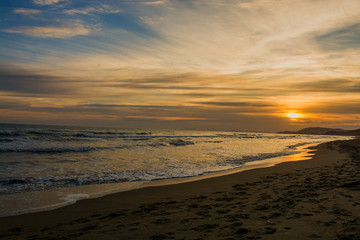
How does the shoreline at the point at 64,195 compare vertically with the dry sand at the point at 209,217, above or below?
below

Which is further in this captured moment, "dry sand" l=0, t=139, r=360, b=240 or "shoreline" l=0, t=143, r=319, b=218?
"shoreline" l=0, t=143, r=319, b=218

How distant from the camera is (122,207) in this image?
6004 mm

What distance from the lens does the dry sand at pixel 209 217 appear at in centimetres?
385

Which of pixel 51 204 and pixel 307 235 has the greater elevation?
pixel 307 235

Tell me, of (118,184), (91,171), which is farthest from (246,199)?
(91,171)

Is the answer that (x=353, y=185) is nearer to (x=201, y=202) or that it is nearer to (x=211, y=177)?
(x=201, y=202)

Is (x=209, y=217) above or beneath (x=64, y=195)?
above

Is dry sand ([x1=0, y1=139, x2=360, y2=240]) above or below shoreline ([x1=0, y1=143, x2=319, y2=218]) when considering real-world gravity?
above

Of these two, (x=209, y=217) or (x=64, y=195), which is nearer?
(x=209, y=217)

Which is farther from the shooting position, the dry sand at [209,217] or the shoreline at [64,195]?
the shoreline at [64,195]

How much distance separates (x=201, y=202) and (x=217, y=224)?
6.11ft

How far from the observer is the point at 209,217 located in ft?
15.6

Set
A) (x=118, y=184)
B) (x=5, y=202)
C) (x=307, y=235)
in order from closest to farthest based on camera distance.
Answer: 1. (x=307, y=235)
2. (x=5, y=202)
3. (x=118, y=184)

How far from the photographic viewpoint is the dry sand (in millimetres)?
3846
